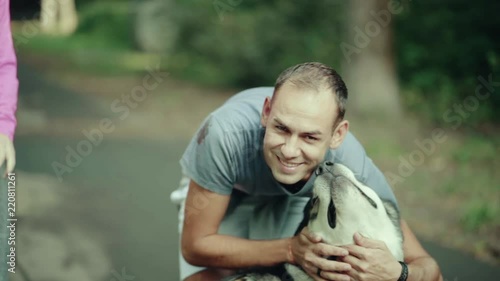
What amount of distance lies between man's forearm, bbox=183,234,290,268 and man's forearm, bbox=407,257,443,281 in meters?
0.55

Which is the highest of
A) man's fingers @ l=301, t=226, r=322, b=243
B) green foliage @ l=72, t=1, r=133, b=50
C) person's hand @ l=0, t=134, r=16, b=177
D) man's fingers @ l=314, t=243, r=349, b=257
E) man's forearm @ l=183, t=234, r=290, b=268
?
green foliage @ l=72, t=1, r=133, b=50

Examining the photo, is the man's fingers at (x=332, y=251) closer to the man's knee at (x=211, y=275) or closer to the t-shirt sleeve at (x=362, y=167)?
the t-shirt sleeve at (x=362, y=167)

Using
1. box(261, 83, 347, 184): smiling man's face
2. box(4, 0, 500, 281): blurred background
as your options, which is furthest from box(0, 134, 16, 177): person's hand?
box(4, 0, 500, 281): blurred background

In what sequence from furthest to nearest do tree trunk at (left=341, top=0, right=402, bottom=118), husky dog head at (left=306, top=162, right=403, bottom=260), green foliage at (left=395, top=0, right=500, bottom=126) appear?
green foliage at (left=395, top=0, right=500, bottom=126) < tree trunk at (left=341, top=0, right=402, bottom=118) < husky dog head at (left=306, top=162, right=403, bottom=260)

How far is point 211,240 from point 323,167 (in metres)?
0.70

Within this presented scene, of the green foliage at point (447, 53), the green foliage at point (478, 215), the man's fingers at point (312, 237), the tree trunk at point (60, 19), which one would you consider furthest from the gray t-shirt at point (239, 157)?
the tree trunk at point (60, 19)

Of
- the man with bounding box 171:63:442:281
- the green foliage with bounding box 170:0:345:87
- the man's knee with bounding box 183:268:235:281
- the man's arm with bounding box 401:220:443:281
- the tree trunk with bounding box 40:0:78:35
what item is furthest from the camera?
the tree trunk with bounding box 40:0:78:35

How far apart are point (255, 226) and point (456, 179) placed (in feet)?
12.6

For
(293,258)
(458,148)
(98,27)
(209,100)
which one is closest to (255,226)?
(293,258)

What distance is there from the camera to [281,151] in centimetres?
317

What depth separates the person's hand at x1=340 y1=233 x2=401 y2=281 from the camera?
118 inches

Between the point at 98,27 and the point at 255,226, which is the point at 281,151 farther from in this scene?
the point at 98,27

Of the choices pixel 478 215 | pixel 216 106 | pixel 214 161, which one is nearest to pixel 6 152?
pixel 214 161

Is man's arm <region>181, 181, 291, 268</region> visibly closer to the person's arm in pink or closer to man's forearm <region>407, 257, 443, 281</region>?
man's forearm <region>407, 257, 443, 281</region>
